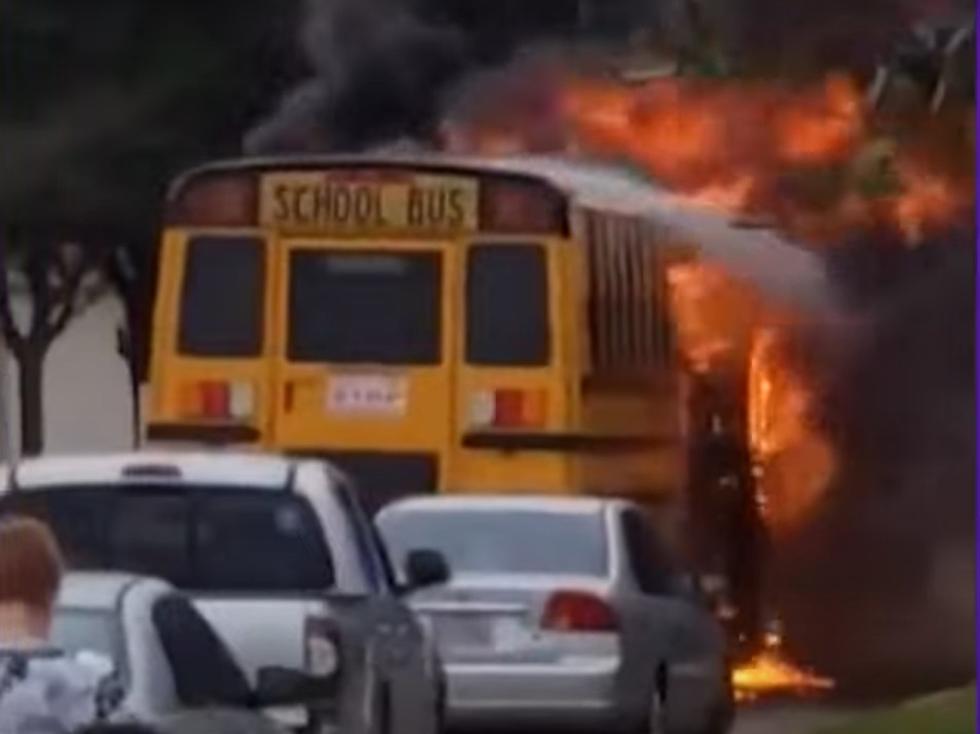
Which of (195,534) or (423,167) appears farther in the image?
(423,167)

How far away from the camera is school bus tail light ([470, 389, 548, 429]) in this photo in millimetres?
24172

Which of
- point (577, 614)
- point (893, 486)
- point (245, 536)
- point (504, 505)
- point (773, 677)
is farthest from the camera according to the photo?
point (893, 486)

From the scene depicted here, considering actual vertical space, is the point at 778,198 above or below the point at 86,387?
above

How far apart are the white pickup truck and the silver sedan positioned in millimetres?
3028

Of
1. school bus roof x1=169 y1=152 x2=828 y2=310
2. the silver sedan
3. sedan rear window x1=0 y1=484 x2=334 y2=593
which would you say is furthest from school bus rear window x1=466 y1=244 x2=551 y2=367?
sedan rear window x1=0 y1=484 x2=334 y2=593

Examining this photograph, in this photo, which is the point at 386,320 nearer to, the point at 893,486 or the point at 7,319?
the point at 893,486

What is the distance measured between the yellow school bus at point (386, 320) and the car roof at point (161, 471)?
773 cm

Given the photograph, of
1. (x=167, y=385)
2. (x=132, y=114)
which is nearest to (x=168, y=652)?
(x=167, y=385)

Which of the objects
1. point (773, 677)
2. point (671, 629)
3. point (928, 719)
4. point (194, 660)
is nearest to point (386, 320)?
point (773, 677)

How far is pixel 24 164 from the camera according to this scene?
88.0 feet

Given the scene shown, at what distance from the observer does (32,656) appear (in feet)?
35.2

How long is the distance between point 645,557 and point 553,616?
3.63ft

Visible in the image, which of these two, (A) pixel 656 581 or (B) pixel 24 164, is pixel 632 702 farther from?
(B) pixel 24 164

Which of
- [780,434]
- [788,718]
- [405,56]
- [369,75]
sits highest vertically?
[405,56]
